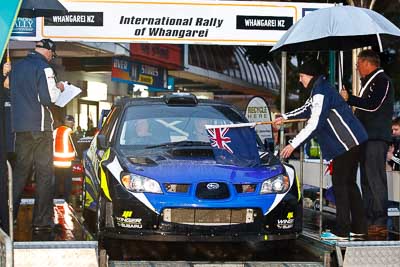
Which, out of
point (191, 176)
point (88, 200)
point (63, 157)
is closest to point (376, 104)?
point (191, 176)

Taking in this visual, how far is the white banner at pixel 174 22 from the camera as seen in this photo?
31.7ft

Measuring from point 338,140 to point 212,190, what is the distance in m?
1.38

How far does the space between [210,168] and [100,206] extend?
107 centimetres

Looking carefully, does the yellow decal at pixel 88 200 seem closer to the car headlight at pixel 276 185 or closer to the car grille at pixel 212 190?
the car grille at pixel 212 190

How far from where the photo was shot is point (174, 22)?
9.88 meters

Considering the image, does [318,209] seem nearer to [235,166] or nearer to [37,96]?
[235,166]

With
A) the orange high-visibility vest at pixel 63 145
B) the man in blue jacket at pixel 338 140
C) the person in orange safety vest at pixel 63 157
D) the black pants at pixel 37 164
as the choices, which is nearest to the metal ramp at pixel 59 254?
the black pants at pixel 37 164

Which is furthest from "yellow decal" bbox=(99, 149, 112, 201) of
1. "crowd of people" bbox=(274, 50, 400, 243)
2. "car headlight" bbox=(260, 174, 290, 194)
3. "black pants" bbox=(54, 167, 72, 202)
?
"black pants" bbox=(54, 167, 72, 202)

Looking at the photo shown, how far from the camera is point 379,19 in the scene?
27.6 feet

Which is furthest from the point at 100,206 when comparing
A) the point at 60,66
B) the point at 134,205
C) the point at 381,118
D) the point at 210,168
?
the point at 60,66

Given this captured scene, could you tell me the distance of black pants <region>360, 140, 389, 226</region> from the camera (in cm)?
783

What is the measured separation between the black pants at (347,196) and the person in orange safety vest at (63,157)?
257 inches

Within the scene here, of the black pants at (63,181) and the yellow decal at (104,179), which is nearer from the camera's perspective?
the yellow decal at (104,179)

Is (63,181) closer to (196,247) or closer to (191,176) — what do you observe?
(196,247)
